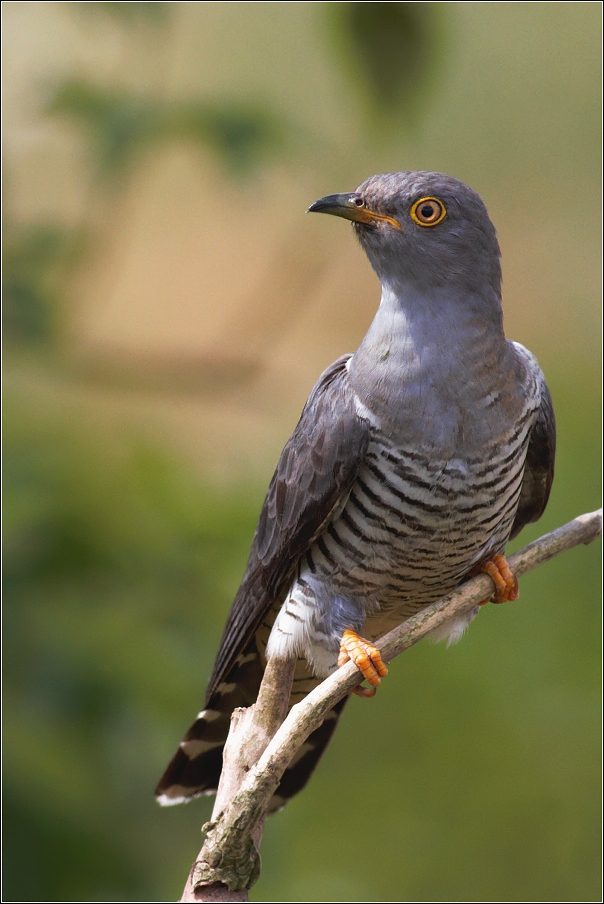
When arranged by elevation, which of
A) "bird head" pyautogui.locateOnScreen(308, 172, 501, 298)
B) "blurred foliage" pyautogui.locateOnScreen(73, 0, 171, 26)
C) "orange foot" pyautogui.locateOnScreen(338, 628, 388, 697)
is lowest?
"orange foot" pyautogui.locateOnScreen(338, 628, 388, 697)

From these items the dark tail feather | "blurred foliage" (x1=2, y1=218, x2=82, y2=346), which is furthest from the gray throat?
"blurred foliage" (x1=2, y1=218, x2=82, y2=346)

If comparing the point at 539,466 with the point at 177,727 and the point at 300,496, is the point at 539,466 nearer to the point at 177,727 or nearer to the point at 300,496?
the point at 300,496

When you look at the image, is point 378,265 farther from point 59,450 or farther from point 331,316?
point 331,316

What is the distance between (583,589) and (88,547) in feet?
7.70

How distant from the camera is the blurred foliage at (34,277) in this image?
202 centimetres

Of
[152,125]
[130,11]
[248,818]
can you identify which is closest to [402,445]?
[248,818]

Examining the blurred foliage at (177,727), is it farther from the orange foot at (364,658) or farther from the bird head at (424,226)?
the bird head at (424,226)

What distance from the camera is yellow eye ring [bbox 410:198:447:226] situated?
1486 millimetres

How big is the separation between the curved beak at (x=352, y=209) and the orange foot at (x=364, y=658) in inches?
28.9

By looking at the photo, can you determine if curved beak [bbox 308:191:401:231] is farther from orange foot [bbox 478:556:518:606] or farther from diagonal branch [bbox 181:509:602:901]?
diagonal branch [bbox 181:509:602:901]

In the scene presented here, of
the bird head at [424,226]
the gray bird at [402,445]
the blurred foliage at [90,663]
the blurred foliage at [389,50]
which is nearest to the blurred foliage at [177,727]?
the blurred foliage at [90,663]

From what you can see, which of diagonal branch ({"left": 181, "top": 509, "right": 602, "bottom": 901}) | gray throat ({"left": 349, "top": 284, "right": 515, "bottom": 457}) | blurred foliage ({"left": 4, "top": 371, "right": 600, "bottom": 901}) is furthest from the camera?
blurred foliage ({"left": 4, "top": 371, "right": 600, "bottom": 901})

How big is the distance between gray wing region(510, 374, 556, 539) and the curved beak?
0.45 meters

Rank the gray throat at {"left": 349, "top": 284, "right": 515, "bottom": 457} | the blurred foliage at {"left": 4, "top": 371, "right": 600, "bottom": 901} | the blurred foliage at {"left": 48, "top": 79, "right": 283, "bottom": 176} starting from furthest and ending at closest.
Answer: the blurred foliage at {"left": 48, "top": 79, "right": 283, "bottom": 176}
the blurred foliage at {"left": 4, "top": 371, "right": 600, "bottom": 901}
the gray throat at {"left": 349, "top": 284, "right": 515, "bottom": 457}
